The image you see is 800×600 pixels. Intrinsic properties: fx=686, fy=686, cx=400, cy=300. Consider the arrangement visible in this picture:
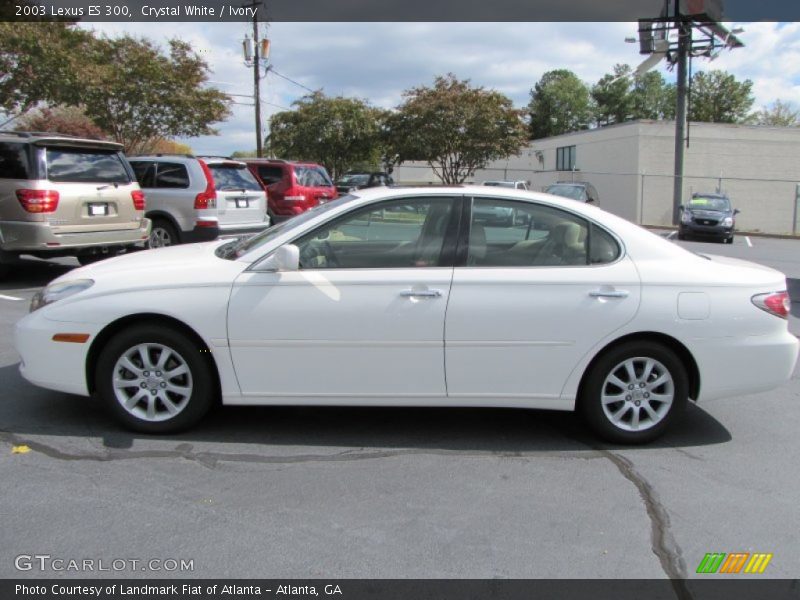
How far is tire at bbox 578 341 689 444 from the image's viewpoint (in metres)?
4.20


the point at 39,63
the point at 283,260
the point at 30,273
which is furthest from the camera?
the point at 39,63

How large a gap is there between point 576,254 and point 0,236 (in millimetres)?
7734

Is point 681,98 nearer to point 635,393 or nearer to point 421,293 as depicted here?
point 635,393

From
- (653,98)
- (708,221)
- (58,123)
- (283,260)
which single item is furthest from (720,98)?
(283,260)

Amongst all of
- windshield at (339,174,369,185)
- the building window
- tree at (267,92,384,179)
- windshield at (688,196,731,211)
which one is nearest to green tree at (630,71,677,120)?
the building window

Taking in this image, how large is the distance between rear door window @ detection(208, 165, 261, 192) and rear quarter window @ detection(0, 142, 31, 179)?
10.8ft

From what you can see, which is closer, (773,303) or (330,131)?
(773,303)

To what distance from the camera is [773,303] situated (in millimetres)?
4281

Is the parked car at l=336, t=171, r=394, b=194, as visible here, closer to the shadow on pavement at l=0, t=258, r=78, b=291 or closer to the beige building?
the beige building

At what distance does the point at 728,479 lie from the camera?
3.93 m
